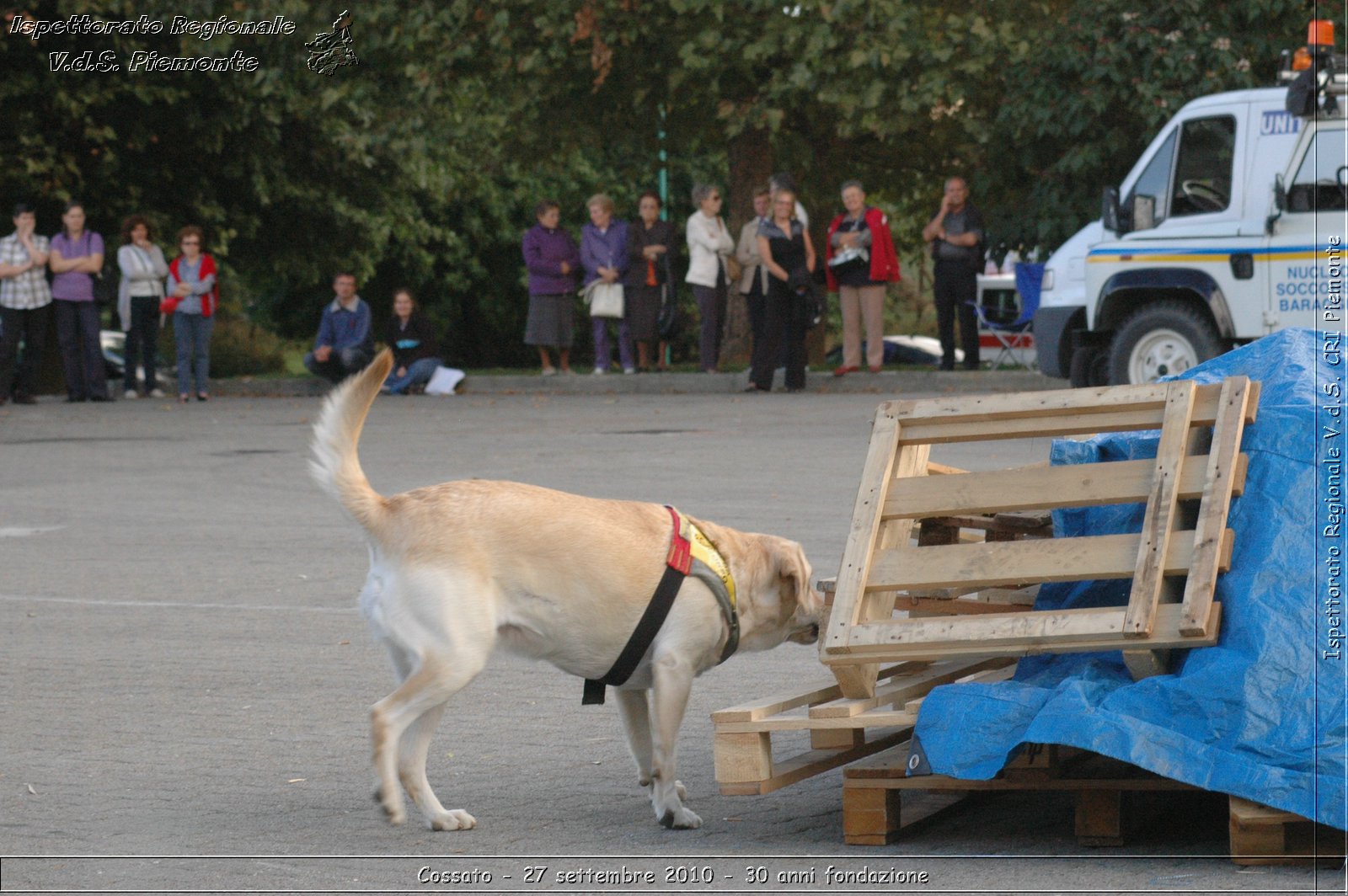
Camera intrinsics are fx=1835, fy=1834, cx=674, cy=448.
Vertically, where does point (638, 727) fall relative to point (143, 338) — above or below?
below

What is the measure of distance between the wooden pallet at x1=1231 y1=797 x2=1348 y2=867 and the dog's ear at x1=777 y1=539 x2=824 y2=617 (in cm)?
147

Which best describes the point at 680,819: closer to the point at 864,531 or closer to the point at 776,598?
the point at 776,598

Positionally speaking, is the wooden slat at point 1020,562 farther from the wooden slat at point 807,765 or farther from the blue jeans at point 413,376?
the blue jeans at point 413,376

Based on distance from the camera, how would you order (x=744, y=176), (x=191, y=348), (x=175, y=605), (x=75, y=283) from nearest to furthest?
(x=175, y=605)
(x=75, y=283)
(x=191, y=348)
(x=744, y=176)

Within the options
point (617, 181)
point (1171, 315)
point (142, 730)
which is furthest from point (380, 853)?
point (617, 181)

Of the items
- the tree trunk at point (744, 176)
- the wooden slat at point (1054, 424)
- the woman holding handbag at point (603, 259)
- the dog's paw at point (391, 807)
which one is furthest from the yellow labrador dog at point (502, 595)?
the tree trunk at point (744, 176)

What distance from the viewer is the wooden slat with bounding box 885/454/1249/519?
4852 mm

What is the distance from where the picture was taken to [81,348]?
2238 centimetres

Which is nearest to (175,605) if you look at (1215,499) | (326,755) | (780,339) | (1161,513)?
(326,755)

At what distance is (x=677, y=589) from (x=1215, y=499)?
1475 millimetres

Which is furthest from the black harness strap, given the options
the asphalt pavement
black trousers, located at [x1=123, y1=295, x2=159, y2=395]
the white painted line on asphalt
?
black trousers, located at [x1=123, y1=295, x2=159, y2=395]

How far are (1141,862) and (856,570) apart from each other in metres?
1.09

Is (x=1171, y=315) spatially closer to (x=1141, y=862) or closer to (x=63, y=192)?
(x=1141, y=862)

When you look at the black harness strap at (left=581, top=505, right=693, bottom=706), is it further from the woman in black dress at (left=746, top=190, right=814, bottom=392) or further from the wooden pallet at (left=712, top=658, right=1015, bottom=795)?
the woman in black dress at (left=746, top=190, right=814, bottom=392)
